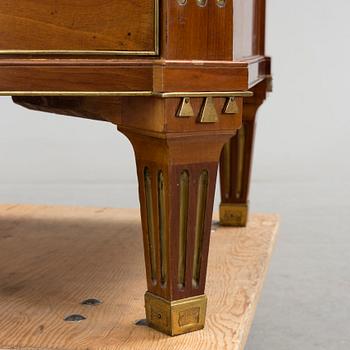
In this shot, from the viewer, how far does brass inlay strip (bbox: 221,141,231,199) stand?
2149 mm

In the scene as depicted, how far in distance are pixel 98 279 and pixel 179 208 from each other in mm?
411

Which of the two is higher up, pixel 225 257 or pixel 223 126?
pixel 223 126

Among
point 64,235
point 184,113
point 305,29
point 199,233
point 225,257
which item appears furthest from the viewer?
point 305,29

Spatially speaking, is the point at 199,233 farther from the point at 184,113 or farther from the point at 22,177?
the point at 22,177

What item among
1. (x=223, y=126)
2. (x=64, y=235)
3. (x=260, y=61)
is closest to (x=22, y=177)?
(x=64, y=235)

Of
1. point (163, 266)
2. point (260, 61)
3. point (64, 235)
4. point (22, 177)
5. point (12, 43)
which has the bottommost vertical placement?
point (22, 177)

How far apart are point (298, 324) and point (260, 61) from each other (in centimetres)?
56

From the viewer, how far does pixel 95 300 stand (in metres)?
1.48

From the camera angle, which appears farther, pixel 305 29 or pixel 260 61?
pixel 305 29

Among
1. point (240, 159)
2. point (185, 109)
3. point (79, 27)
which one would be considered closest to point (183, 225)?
point (185, 109)

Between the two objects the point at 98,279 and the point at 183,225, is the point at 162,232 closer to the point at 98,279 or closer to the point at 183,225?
the point at 183,225

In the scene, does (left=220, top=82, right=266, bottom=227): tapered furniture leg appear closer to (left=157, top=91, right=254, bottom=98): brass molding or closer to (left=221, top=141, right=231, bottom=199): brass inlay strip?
(left=221, top=141, right=231, bottom=199): brass inlay strip

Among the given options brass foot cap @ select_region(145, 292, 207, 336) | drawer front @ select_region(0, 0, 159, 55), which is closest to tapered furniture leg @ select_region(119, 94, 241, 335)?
brass foot cap @ select_region(145, 292, 207, 336)

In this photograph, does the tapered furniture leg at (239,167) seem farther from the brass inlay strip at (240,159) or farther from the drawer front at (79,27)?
the drawer front at (79,27)
